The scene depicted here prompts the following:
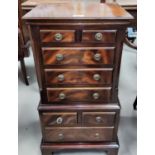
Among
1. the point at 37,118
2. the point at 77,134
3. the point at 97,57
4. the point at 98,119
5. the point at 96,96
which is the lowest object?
the point at 37,118

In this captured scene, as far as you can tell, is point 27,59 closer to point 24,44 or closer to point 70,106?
point 24,44

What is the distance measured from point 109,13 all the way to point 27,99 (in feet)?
4.67

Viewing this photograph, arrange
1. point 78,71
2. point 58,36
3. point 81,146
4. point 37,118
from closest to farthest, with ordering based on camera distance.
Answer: point 58,36, point 78,71, point 81,146, point 37,118

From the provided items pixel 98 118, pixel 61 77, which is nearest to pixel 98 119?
pixel 98 118

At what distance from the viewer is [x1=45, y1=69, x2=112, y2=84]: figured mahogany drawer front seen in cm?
107

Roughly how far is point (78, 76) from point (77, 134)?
459 millimetres

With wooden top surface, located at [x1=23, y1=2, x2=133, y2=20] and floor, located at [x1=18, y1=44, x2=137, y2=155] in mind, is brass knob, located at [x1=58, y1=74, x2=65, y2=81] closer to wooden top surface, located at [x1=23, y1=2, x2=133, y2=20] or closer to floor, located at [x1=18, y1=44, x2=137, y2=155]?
wooden top surface, located at [x1=23, y1=2, x2=133, y2=20]

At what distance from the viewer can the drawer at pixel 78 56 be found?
3.30ft

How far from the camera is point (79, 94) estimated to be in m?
1.16

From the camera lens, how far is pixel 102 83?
1.12 metres

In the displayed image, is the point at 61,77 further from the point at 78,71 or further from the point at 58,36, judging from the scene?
the point at 58,36

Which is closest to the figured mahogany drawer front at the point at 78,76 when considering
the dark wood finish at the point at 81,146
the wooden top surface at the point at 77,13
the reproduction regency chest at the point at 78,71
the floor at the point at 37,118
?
the reproduction regency chest at the point at 78,71

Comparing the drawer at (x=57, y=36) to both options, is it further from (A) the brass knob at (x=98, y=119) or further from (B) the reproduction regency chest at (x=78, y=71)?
(A) the brass knob at (x=98, y=119)
